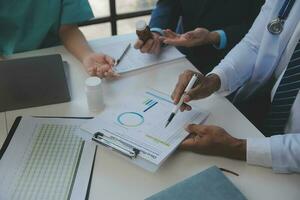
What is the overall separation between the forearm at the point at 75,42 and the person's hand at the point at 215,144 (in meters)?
0.56

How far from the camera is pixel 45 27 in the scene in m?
1.27

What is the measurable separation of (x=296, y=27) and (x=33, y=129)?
859mm

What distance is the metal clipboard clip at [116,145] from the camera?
819 millimetres

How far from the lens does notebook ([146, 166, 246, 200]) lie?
73 cm

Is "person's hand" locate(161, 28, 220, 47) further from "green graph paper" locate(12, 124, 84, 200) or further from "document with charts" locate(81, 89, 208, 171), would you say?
"green graph paper" locate(12, 124, 84, 200)

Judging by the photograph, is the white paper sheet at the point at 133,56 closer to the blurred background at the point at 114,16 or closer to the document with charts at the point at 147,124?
the document with charts at the point at 147,124

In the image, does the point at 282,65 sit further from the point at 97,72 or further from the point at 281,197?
the point at 97,72

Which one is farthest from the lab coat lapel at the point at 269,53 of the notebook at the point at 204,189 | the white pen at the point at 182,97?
the notebook at the point at 204,189

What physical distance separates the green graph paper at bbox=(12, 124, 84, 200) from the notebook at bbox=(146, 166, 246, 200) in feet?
0.70

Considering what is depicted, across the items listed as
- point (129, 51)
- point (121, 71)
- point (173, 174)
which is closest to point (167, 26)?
point (129, 51)

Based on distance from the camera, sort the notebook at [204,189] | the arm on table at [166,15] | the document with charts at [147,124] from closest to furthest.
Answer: the notebook at [204,189], the document with charts at [147,124], the arm on table at [166,15]

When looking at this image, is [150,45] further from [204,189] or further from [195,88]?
[204,189]

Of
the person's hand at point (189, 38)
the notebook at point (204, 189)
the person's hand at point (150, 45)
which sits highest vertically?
the person's hand at point (189, 38)

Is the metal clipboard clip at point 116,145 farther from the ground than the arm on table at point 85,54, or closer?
closer
